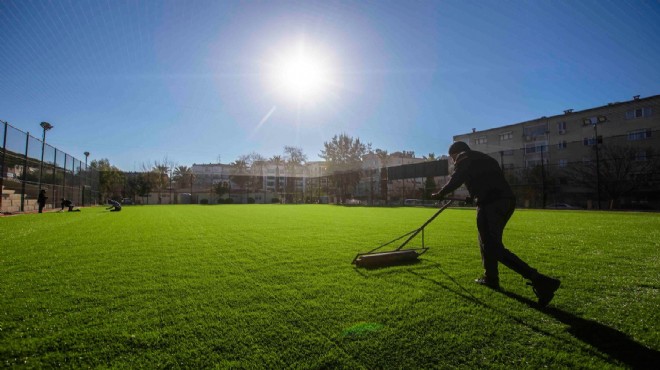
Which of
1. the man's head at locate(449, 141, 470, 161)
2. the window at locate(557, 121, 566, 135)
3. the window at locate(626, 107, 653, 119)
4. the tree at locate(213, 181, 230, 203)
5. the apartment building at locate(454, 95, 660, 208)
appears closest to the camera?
the man's head at locate(449, 141, 470, 161)

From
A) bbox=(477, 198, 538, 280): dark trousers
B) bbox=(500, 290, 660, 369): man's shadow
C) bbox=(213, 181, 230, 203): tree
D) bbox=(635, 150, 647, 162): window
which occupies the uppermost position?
bbox=(635, 150, 647, 162): window

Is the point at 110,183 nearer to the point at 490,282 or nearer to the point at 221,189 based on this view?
the point at 221,189

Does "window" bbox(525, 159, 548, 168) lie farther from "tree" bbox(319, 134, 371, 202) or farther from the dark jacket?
"tree" bbox(319, 134, 371, 202)

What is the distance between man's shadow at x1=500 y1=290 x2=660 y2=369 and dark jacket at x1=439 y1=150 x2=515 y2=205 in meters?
1.26

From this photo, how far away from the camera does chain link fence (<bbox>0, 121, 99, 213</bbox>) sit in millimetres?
14680

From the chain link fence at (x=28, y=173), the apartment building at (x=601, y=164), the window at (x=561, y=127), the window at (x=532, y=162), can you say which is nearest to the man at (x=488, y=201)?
the chain link fence at (x=28, y=173)

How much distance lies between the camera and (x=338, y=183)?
47.7 metres

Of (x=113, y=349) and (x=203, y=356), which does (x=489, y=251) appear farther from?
(x=113, y=349)

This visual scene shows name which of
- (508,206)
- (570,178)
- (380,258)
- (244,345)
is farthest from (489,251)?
(570,178)

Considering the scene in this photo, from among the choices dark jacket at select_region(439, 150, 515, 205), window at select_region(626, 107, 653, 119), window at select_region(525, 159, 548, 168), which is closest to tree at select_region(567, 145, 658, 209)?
window at select_region(525, 159, 548, 168)

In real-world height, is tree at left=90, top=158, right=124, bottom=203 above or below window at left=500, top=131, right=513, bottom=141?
below

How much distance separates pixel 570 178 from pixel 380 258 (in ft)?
88.8

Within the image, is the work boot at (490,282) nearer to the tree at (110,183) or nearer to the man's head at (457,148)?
the man's head at (457,148)

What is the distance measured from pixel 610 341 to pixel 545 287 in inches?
24.1
